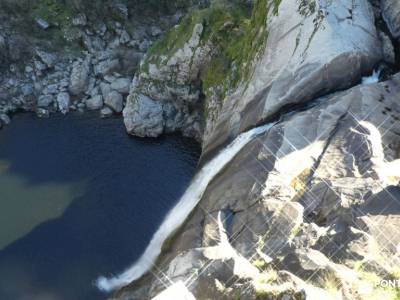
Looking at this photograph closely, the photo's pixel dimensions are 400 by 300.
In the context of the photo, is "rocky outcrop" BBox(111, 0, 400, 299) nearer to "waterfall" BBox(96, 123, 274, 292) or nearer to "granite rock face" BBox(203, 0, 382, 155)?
"granite rock face" BBox(203, 0, 382, 155)

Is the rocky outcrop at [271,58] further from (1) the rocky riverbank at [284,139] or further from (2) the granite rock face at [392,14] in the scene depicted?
(2) the granite rock face at [392,14]

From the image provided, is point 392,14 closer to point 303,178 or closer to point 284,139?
point 284,139

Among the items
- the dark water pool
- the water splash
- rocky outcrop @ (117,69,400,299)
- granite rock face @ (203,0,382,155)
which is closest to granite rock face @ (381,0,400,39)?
granite rock face @ (203,0,382,155)

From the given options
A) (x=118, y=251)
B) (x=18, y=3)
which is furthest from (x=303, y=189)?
(x=18, y=3)

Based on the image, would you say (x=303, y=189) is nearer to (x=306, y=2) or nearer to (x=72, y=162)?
(x=306, y=2)

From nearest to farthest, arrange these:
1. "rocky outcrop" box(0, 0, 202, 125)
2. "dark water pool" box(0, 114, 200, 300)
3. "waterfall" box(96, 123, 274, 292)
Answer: "waterfall" box(96, 123, 274, 292)
"dark water pool" box(0, 114, 200, 300)
"rocky outcrop" box(0, 0, 202, 125)

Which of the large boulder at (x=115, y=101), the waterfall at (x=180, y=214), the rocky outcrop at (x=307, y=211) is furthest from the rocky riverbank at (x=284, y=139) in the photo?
the large boulder at (x=115, y=101)
